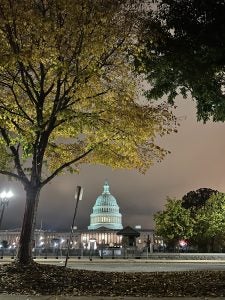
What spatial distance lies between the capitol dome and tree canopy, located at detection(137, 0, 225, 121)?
552 ft

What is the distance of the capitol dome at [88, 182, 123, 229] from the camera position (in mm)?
186750

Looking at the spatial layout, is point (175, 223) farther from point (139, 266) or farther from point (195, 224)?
point (139, 266)

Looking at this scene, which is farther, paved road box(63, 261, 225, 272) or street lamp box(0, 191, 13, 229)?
street lamp box(0, 191, 13, 229)

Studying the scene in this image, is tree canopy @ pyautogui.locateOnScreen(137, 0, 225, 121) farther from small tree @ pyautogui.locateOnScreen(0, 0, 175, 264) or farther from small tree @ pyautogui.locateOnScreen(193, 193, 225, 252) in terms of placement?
small tree @ pyautogui.locateOnScreen(193, 193, 225, 252)

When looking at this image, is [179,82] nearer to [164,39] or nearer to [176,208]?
[164,39]

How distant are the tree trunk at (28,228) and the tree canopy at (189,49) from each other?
21.0 feet

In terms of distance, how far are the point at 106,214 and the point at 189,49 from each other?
171432 mm

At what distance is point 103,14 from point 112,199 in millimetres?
177438

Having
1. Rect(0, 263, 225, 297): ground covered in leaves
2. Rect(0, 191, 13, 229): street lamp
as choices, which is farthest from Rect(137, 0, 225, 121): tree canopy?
Rect(0, 191, 13, 229): street lamp

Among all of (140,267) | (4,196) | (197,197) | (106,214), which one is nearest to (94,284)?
(140,267)

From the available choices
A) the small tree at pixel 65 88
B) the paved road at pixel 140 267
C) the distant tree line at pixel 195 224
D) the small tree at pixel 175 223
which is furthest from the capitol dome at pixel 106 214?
the small tree at pixel 65 88

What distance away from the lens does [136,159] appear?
1945 cm

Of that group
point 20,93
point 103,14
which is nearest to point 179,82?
point 103,14

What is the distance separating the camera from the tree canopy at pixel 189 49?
16.5m
